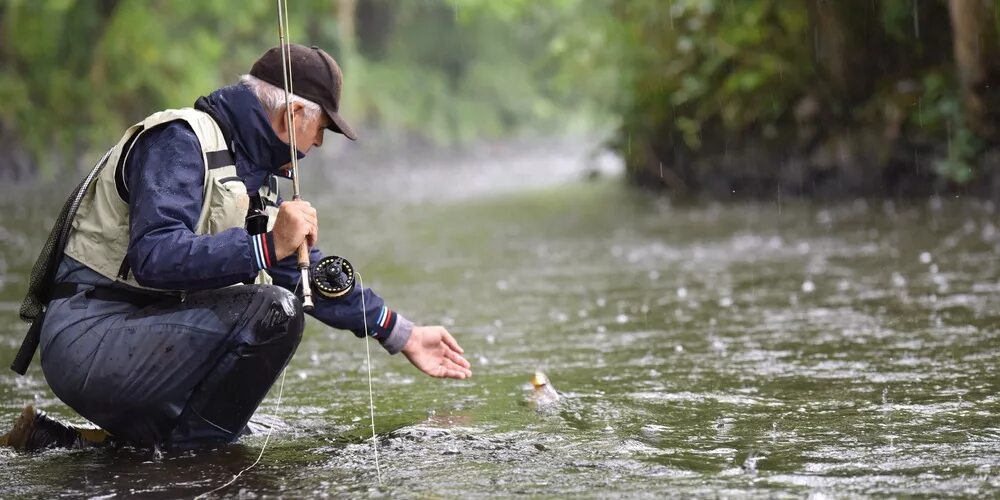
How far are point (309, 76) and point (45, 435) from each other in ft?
4.74

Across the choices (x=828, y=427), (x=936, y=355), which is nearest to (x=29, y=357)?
(x=828, y=427)

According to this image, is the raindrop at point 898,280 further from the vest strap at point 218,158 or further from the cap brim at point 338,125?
the vest strap at point 218,158

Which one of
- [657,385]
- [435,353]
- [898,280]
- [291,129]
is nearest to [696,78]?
[898,280]

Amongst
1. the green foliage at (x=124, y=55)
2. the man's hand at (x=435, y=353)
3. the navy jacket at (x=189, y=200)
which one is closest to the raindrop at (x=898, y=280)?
the man's hand at (x=435, y=353)

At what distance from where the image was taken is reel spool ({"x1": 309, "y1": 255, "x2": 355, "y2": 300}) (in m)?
4.17

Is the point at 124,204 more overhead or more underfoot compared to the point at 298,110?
more underfoot

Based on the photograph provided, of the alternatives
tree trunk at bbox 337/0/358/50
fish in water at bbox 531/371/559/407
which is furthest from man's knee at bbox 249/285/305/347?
tree trunk at bbox 337/0/358/50

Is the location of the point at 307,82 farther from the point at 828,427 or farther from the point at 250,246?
the point at 828,427

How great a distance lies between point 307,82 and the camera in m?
4.08

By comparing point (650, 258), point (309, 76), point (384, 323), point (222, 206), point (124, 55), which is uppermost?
point (124, 55)

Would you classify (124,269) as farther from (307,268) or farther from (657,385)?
(657,385)

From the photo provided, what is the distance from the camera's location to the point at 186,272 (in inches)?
147

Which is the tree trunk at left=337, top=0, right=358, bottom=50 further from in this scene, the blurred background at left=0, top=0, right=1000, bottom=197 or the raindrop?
the raindrop

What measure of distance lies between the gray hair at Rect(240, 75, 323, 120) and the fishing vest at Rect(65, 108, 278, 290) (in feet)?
0.57
